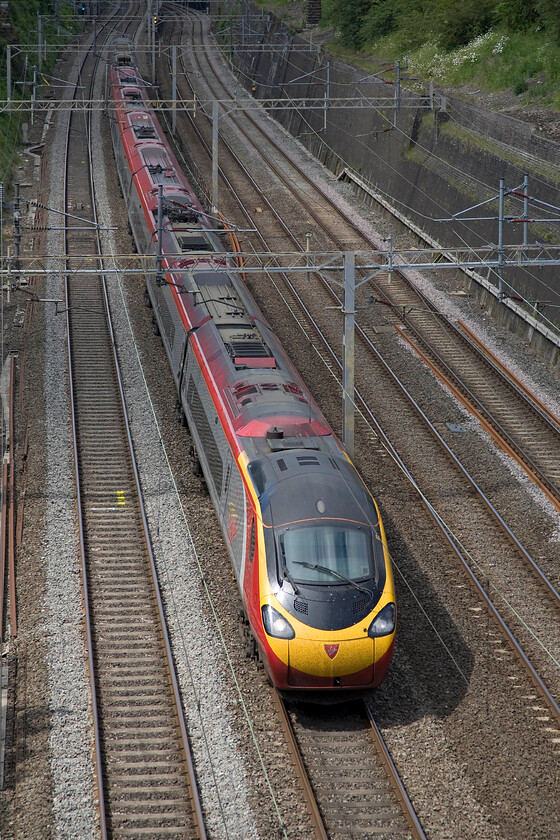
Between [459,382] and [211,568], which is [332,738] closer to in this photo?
[211,568]

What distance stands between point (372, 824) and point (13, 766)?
4.65 metres

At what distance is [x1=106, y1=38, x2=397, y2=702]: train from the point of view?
Answer: 42.2 ft

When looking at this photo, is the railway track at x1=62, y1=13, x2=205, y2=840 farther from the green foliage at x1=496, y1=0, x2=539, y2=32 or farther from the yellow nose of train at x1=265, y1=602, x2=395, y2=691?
the green foliage at x1=496, y1=0, x2=539, y2=32

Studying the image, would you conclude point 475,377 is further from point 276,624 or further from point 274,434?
point 276,624

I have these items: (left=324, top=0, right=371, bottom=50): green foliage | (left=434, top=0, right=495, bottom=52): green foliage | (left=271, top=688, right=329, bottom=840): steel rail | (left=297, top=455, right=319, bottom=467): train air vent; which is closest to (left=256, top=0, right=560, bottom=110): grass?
(left=434, top=0, right=495, bottom=52): green foliage

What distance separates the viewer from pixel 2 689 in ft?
46.0

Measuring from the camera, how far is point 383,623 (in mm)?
13062

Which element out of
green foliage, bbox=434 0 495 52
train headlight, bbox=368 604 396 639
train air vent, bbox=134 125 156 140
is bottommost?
train headlight, bbox=368 604 396 639

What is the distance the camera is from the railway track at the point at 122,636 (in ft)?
39.2

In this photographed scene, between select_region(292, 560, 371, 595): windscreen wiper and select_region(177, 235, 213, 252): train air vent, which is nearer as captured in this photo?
select_region(292, 560, 371, 595): windscreen wiper

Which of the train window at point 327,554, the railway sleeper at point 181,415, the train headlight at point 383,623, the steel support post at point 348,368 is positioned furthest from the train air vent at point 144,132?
the train headlight at point 383,623

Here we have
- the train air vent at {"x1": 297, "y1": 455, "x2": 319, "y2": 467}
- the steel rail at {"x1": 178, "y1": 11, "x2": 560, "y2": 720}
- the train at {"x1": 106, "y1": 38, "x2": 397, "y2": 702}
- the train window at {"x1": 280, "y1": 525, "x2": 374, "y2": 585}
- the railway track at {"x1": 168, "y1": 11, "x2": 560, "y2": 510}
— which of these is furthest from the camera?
the railway track at {"x1": 168, "y1": 11, "x2": 560, "y2": 510}

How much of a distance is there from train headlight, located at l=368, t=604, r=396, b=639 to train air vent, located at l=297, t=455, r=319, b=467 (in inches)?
99.4

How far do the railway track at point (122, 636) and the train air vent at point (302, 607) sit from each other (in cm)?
230
